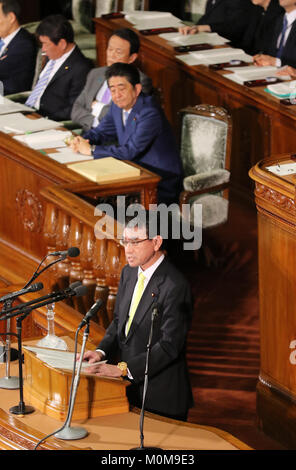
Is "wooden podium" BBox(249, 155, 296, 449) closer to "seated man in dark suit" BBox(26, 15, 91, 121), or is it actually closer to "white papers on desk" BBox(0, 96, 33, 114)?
"white papers on desk" BBox(0, 96, 33, 114)

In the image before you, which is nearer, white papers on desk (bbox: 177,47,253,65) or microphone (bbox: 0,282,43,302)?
microphone (bbox: 0,282,43,302)

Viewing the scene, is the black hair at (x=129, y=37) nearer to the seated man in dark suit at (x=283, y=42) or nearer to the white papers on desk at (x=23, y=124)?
the white papers on desk at (x=23, y=124)

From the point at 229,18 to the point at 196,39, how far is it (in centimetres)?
57

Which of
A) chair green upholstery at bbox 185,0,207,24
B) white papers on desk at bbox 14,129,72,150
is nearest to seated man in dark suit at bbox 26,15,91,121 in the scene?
white papers on desk at bbox 14,129,72,150

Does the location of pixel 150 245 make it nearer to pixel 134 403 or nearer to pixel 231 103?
pixel 134 403

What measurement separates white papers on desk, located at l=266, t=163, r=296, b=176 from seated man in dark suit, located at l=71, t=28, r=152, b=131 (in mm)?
2445

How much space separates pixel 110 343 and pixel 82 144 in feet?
7.26

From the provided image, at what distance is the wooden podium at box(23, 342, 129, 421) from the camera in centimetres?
346

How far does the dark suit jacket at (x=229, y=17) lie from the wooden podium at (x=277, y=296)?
170 inches

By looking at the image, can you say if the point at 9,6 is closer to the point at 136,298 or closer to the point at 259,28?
the point at 259,28

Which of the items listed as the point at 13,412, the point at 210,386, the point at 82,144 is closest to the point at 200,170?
the point at 82,144

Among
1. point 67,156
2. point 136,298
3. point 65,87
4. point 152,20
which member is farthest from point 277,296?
point 152,20

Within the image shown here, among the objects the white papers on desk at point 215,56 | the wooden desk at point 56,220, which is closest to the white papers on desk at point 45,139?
the wooden desk at point 56,220

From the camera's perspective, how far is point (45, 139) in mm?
6199
